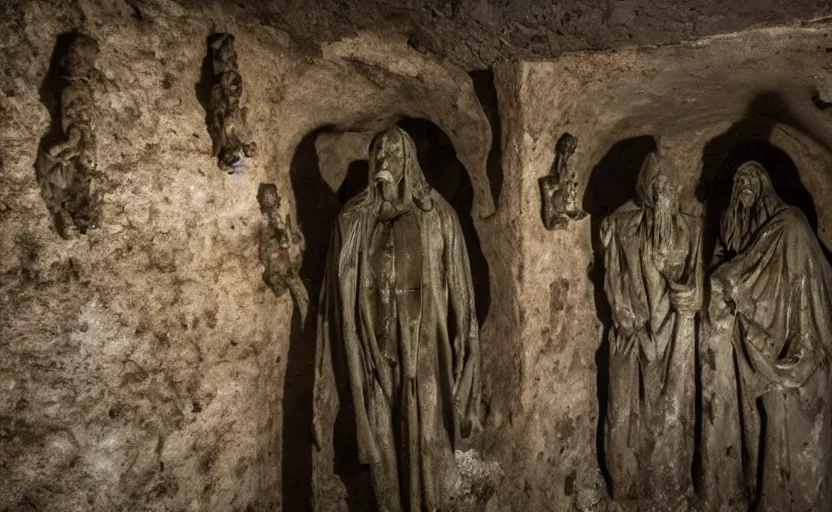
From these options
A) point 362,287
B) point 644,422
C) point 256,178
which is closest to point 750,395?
point 644,422

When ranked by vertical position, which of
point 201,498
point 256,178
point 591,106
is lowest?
point 201,498

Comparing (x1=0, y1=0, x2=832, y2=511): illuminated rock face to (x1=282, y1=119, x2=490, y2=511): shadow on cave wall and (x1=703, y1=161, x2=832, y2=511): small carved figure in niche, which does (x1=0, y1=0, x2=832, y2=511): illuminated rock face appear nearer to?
(x1=282, y1=119, x2=490, y2=511): shadow on cave wall

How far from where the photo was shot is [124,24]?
11.8 ft

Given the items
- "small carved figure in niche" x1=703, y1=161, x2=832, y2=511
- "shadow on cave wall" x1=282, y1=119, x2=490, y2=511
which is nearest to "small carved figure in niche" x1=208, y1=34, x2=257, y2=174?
"shadow on cave wall" x1=282, y1=119, x2=490, y2=511

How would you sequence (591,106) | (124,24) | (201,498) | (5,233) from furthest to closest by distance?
(591,106)
(201,498)
(124,24)
(5,233)

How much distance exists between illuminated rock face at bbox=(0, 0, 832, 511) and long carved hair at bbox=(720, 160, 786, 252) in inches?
14.1

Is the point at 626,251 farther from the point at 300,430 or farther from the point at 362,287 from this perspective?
the point at 300,430

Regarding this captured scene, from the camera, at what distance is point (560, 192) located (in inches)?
171

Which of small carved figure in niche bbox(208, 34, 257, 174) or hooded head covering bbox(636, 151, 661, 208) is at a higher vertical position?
small carved figure in niche bbox(208, 34, 257, 174)

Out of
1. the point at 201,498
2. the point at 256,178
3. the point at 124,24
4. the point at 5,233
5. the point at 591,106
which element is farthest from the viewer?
the point at 591,106

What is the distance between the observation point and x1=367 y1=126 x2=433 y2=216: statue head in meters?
4.02

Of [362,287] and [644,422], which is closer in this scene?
[362,287]

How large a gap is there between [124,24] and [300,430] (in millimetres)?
2473

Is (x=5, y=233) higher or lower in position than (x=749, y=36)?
lower
